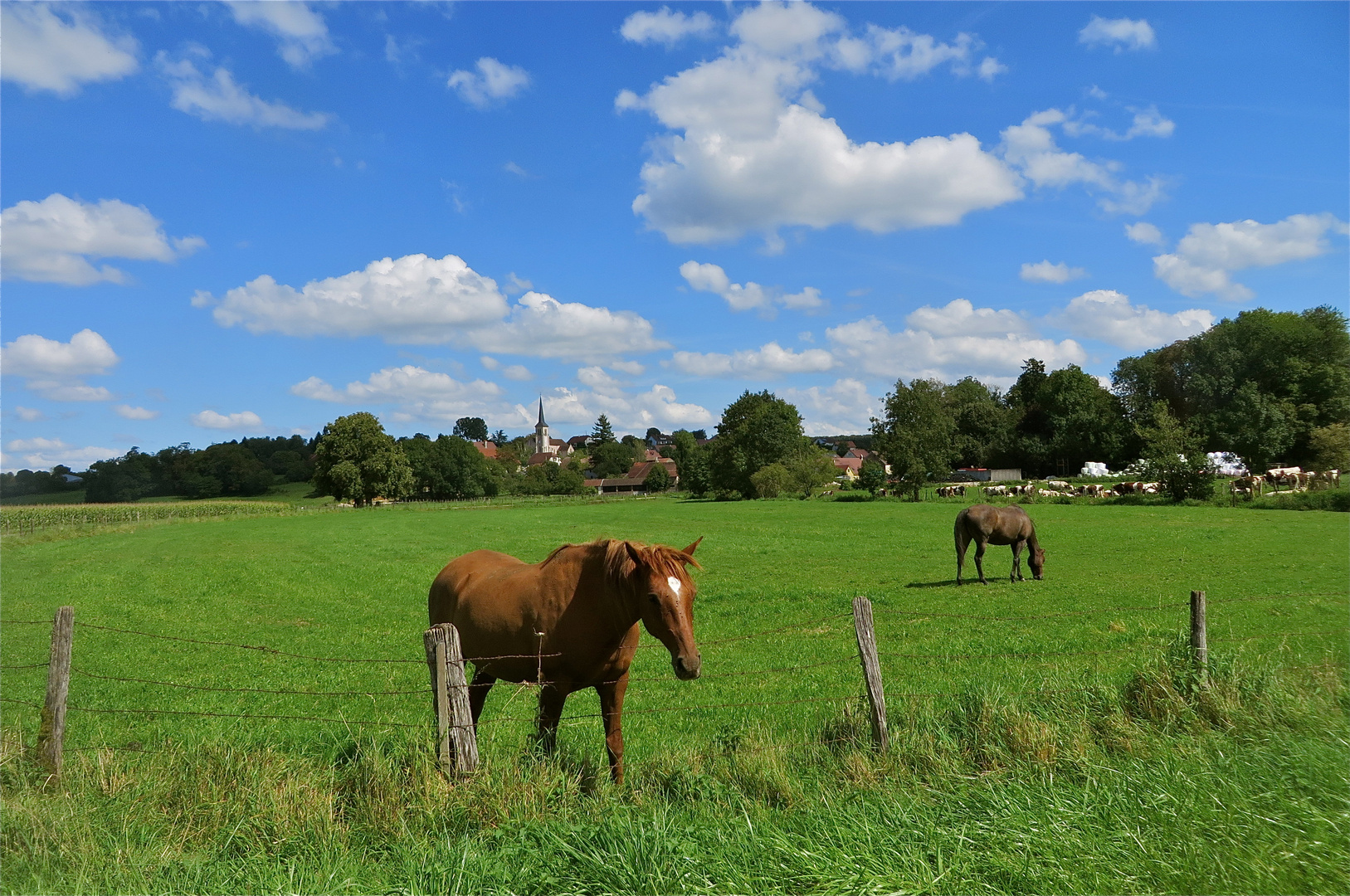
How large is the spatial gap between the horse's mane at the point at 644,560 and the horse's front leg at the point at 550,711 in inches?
42.1

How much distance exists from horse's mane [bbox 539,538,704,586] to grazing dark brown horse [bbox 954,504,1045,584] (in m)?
14.8

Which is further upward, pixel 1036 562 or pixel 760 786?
pixel 760 786

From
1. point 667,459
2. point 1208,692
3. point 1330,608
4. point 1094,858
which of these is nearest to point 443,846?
point 1094,858

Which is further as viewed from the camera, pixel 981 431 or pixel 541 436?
pixel 541 436

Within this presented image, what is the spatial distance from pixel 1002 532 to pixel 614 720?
15.7 meters

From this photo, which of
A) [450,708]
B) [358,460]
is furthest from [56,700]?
[358,460]

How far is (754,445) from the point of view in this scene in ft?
255

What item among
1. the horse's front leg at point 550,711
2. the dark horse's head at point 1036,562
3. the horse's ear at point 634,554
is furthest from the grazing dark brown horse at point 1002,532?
the horse's ear at point 634,554

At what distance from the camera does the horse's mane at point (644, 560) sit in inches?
220

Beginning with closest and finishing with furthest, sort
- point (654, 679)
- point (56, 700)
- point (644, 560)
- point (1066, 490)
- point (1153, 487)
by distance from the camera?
point (644, 560), point (56, 700), point (654, 679), point (1153, 487), point (1066, 490)

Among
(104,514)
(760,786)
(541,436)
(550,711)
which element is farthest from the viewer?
(541,436)

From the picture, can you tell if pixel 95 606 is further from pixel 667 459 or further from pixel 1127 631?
pixel 667 459

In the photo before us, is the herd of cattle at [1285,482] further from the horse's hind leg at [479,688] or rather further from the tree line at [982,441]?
the horse's hind leg at [479,688]

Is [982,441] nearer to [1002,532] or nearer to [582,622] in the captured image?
[1002,532]
